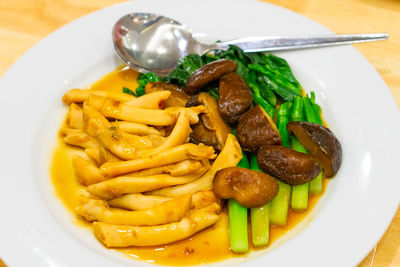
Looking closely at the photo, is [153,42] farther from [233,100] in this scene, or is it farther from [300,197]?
[300,197]

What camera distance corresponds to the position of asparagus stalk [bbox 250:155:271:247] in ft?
8.00

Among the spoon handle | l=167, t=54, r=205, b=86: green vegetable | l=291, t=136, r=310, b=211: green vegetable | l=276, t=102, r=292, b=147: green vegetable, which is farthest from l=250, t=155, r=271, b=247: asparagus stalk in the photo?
the spoon handle

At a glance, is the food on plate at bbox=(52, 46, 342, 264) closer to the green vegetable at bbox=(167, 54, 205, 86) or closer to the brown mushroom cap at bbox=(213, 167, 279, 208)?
the brown mushroom cap at bbox=(213, 167, 279, 208)

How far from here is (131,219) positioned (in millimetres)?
2408

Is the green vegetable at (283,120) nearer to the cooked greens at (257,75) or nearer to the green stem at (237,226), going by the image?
→ the cooked greens at (257,75)

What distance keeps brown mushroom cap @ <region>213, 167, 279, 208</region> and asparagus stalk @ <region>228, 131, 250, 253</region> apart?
6cm

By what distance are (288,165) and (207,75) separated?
0.87m

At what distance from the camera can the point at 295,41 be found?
136 inches

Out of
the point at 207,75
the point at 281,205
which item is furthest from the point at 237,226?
the point at 207,75

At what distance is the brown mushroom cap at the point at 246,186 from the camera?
2.46m

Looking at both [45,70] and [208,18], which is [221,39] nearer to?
[208,18]

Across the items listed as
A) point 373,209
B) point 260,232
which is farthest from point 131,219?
point 373,209

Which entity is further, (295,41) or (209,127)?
(295,41)

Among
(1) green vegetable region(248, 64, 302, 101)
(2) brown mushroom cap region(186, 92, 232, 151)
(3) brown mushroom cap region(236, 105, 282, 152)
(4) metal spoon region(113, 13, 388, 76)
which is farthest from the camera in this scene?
(4) metal spoon region(113, 13, 388, 76)
